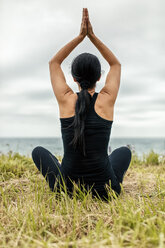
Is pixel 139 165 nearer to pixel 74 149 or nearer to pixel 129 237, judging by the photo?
pixel 74 149

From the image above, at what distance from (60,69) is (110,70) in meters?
0.52

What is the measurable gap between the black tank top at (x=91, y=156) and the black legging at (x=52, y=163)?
230 millimetres

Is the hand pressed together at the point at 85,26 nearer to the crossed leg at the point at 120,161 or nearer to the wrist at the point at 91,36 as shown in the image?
the wrist at the point at 91,36

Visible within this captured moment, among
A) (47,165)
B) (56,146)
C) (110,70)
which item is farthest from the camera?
(56,146)

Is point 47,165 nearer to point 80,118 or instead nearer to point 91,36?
point 80,118

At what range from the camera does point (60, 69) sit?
244 cm

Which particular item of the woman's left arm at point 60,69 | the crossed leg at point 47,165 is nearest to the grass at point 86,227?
the crossed leg at point 47,165

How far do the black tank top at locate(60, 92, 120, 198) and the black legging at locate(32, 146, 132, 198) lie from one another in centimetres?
23

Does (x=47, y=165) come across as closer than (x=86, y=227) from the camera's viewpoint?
No

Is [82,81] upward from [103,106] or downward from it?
upward

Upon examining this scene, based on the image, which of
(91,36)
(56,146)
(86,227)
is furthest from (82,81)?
(56,146)

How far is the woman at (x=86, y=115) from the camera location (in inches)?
90.1

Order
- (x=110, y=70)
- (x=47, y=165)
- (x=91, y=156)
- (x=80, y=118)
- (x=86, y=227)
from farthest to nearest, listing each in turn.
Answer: (x=47, y=165), (x=110, y=70), (x=91, y=156), (x=80, y=118), (x=86, y=227)

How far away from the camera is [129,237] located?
5.00 feet
